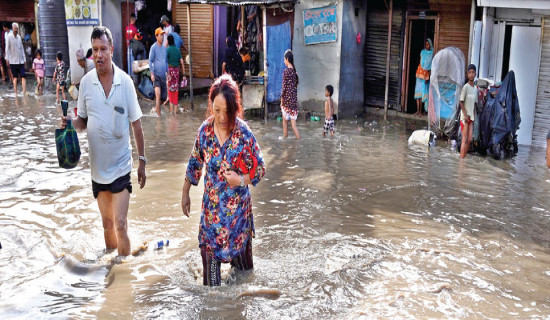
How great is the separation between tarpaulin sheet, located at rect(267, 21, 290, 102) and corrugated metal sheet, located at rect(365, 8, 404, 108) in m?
1.90

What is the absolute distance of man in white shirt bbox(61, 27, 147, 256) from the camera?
17.7 feet

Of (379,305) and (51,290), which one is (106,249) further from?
(379,305)

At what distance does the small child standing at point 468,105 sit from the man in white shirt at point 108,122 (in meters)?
6.32

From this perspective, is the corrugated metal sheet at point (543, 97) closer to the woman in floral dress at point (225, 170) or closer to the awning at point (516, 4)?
the awning at point (516, 4)

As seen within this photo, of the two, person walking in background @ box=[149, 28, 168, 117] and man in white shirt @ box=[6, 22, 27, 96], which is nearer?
person walking in background @ box=[149, 28, 168, 117]

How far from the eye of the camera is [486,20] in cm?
1096

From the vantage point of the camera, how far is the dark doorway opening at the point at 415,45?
13.8 metres

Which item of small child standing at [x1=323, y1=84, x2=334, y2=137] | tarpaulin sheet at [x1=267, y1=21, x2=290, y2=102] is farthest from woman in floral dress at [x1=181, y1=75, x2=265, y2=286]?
tarpaulin sheet at [x1=267, y1=21, x2=290, y2=102]

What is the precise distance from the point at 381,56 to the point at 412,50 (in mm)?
703

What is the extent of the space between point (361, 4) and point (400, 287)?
9826mm

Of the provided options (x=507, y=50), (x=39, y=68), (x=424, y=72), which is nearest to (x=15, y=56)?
(x=39, y=68)

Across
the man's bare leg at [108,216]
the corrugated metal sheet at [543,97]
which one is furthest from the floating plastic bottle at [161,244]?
the corrugated metal sheet at [543,97]

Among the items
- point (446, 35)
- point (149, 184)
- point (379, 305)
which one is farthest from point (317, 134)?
point (379, 305)

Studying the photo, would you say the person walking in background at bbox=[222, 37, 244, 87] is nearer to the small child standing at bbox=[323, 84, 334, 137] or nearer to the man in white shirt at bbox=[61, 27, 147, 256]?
the small child standing at bbox=[323, 84, 334, 137]
